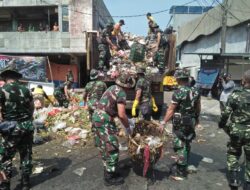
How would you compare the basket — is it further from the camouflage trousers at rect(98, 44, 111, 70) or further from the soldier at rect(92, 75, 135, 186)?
the camouflage trousers at rect(98, 44, 111, 70)

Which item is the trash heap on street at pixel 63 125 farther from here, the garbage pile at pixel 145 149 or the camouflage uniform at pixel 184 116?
the camouflage uniform at pixel 184 116

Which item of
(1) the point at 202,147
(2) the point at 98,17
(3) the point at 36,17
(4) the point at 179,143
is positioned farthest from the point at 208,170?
(3) the point at 36,17

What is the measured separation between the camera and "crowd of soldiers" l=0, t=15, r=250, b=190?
3.70 metres

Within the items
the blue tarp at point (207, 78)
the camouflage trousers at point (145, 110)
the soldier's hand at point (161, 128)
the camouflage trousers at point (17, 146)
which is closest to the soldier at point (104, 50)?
the camouflage trousers at point (145, 110)

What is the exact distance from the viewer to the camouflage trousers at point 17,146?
3.76 m

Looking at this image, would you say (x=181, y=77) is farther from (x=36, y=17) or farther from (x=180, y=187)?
(x=36, y=17)

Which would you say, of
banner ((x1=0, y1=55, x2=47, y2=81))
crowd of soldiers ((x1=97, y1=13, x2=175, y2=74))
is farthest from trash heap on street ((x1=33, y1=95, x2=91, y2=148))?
banner ((x1=0, y1=55, x2=47, y2=81))

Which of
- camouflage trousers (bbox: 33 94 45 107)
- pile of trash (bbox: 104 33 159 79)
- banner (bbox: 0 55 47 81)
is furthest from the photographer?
banner (bbox: 0 55 47 81)

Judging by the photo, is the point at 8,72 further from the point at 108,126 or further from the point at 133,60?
the point at 133,60

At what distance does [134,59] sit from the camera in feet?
27.4

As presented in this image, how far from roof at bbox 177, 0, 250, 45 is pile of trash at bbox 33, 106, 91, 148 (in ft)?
33.6

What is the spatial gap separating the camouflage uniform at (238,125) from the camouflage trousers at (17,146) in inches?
110

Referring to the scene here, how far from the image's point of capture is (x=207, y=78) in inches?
570

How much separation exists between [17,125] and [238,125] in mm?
2980
